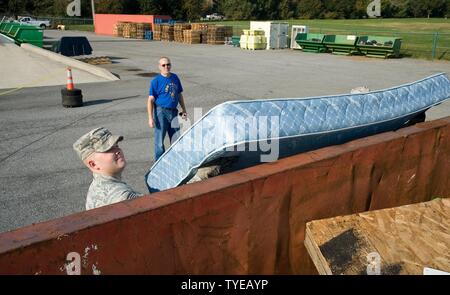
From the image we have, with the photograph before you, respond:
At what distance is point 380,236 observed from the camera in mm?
2816

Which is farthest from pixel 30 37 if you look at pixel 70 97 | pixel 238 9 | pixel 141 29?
pixel 238 9

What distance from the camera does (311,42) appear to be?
2745 centimetres

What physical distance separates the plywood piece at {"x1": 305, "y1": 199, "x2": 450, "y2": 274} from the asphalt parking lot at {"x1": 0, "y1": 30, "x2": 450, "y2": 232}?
366 cm

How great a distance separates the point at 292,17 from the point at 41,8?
57.0 metres

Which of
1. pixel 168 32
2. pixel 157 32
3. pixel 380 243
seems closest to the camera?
pixel 380 243

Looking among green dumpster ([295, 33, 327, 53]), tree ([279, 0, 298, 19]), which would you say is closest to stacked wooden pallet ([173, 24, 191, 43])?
green dumpster ([295, 33, 327, 53])

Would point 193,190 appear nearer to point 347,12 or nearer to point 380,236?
point 380,236

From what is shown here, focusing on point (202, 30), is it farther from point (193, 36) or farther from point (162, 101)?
point (162, 101)

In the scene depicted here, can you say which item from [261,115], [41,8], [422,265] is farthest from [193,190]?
[41,8]

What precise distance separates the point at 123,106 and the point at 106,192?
869 centimetres

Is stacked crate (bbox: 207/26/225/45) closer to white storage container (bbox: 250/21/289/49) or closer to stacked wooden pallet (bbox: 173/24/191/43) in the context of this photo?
stacked wooden pallet (bbox: 173/24/191/43)

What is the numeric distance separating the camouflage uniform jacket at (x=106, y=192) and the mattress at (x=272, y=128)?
52 centimetres

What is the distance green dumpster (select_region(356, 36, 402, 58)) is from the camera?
2323 centimetres

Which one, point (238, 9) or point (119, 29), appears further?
point (238, 9)
